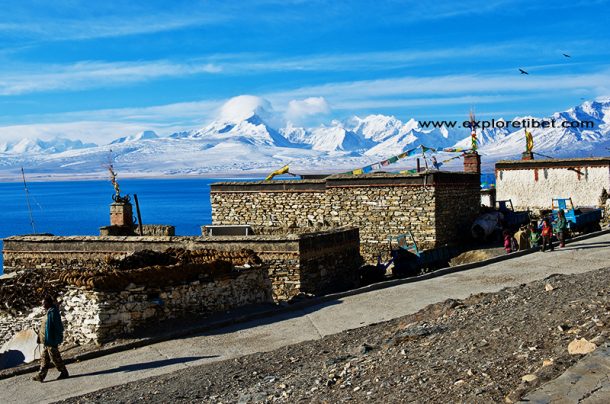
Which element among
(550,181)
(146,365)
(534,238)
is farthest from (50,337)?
(550,181)

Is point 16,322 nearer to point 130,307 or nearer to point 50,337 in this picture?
point 130,307

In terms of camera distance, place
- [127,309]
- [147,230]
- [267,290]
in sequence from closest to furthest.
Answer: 1. [127,309]
2. [267,290]
3. [147,230]

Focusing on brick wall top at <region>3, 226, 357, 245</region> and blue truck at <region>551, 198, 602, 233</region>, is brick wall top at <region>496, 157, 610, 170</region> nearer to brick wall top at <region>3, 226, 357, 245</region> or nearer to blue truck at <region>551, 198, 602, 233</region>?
blue truck at <region>551, 198, 602, 233</region>

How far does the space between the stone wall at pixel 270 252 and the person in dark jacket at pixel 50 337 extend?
22.7ft

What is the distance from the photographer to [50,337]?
13.4m

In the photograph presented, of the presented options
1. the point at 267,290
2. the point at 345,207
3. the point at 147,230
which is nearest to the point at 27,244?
the point at 147,230

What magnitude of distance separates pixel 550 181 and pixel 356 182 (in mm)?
13889

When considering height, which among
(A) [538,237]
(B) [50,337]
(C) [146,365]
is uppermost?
(B) [50,337]

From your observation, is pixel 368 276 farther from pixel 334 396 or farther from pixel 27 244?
pixel 334 396

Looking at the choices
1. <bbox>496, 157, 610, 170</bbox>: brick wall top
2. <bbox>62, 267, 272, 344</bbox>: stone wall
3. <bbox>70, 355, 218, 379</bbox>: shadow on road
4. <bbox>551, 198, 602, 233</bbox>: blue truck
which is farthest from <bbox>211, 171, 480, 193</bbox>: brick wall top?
<bbox>70, 355, 218, 379</bbox>: shadow on road

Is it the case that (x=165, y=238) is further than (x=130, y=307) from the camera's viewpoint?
Yes

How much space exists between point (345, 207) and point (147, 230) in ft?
24.6

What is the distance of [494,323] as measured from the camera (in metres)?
12.8

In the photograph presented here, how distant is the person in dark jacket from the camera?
43.7 feet
